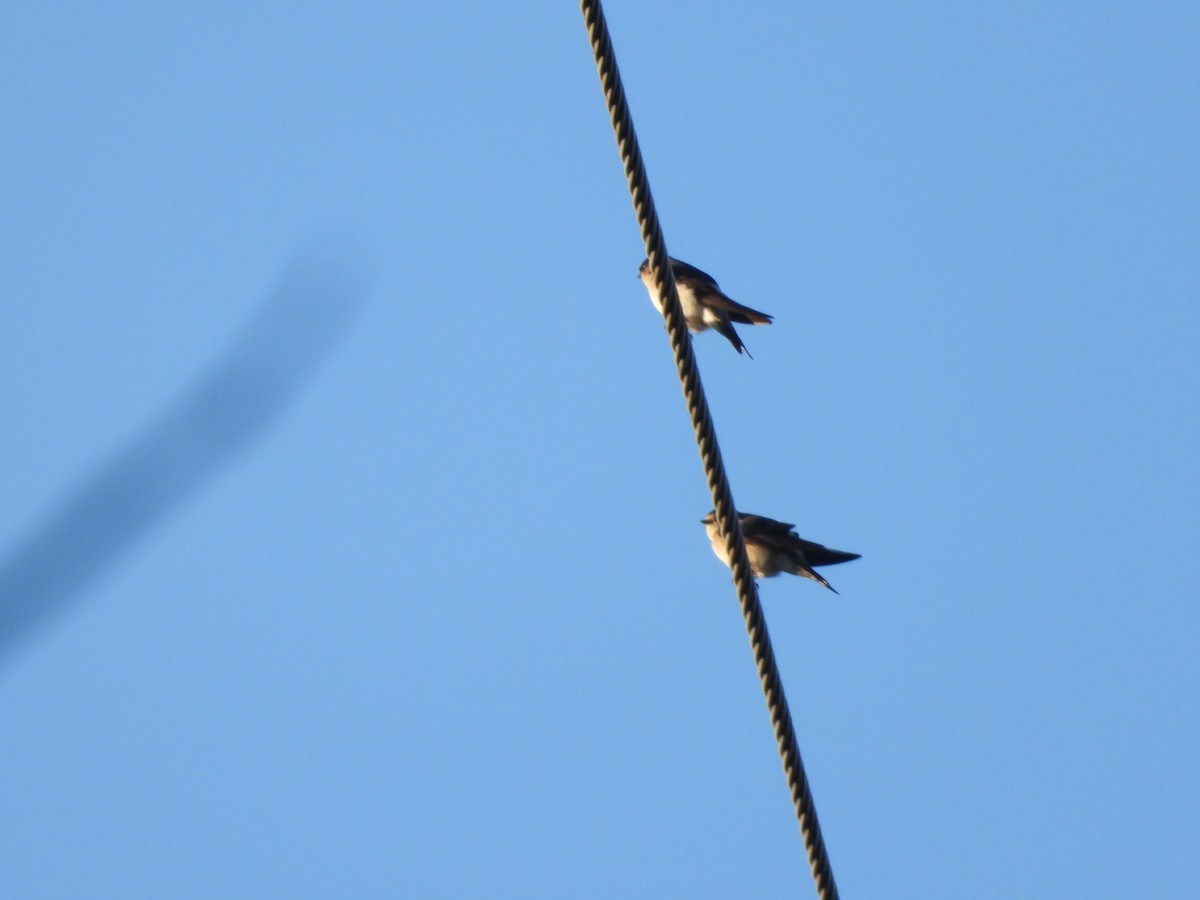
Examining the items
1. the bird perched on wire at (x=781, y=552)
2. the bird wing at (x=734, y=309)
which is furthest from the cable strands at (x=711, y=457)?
the bird wing at (x=734, y=309)

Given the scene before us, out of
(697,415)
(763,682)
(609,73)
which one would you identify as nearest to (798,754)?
(763,682)

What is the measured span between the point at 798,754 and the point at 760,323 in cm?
433

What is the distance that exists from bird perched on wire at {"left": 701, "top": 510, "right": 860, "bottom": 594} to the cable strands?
2.51 meters

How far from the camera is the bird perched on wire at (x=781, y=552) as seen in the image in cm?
684

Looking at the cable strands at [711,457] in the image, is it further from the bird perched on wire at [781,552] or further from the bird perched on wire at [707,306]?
the bird perched on wire at [707,306]

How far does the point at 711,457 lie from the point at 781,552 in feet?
9.18

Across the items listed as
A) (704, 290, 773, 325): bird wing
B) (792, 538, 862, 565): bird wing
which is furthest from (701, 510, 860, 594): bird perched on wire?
(704, 290, 773, 325): bird wing

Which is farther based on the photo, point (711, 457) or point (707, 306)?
point (707, 306)

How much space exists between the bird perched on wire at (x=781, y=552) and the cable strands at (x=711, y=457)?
2.51 metres

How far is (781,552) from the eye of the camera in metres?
6.94

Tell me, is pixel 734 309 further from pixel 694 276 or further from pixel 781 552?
pixel 781 552

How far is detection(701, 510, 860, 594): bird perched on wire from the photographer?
6840 mm

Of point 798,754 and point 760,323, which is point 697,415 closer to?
point 798,754

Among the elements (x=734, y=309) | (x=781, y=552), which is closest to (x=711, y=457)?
(x=781, y=552)
